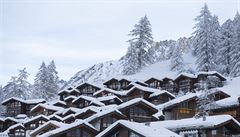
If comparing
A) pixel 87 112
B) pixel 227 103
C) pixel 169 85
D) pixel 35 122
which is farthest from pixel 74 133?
pixel 169 85

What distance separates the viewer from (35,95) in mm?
101500

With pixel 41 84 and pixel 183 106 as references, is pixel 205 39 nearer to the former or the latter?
pixel 183 106

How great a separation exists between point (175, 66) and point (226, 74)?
12269 millimetres

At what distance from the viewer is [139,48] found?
98.0m

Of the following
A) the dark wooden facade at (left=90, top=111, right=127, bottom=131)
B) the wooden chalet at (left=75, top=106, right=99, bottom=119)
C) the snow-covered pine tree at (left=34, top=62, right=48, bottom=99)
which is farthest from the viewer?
the snow-covered pine tree at (left=34, top=62, right=48, bottom=99)

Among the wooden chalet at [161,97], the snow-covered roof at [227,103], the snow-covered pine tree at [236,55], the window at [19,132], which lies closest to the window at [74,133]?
the snow-covered roof at [227,103]

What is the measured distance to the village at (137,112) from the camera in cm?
4081

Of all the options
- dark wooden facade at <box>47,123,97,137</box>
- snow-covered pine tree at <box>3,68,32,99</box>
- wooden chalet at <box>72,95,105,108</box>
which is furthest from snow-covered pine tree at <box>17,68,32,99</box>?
dark wooden facade at <box>47,123,97,137</box>

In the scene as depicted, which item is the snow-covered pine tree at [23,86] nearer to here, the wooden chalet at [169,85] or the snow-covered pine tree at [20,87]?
the snow-covered pine tree at [20,87]

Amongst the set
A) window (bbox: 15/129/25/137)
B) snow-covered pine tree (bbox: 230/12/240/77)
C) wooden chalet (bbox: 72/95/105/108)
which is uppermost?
snow-covered pine tree (bbox: 230/12/240/77)

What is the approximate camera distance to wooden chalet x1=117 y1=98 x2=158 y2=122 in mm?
57719

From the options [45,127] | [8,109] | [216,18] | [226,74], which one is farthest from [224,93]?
[8,109]

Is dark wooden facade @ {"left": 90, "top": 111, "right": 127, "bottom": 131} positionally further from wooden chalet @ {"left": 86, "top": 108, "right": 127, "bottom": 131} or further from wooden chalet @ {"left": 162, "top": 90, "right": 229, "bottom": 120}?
wooden chalet @ {"left": 162, "top": 90, "right": 229, "bottom": 120}

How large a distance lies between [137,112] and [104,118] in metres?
6.46
